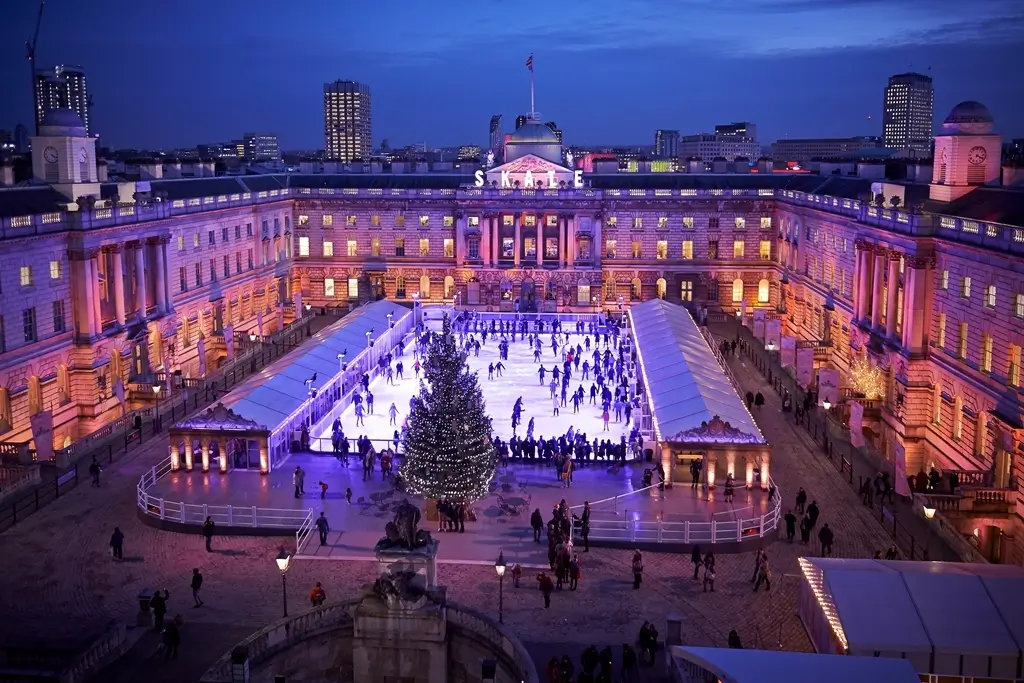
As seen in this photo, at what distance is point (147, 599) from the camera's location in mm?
28859

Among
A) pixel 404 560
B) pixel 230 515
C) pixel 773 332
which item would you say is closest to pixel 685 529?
pixel 404 560

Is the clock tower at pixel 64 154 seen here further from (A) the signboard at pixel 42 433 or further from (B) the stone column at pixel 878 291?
(B) the stone column at pixel 878 291

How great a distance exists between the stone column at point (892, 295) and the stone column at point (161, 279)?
134 ft

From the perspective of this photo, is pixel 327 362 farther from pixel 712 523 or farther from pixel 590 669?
pixel 590 669

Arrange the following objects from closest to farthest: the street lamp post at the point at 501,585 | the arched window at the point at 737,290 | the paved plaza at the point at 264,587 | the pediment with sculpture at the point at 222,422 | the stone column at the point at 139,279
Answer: the street lamp post at the point at 501,585
the paved plaza at the point at 264,587
the pediment with sculpture at the point at 222,422
the stone column at the point at 139,279
the arched window at the point at 737,290

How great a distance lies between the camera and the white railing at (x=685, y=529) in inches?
1388

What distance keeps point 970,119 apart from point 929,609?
33.1m

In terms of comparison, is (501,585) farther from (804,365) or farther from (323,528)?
(804,365)

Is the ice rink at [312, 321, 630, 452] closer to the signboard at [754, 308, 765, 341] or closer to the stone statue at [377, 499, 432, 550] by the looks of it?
the signboard at [754, 308, 765, 341]

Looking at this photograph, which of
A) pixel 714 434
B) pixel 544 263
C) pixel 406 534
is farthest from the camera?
pixel 544 263

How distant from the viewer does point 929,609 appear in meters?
25.2

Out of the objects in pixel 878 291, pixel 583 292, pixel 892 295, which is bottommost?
pixel 583 292

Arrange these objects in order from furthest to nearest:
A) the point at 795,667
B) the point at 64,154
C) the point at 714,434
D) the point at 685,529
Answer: the point at 64,154 → the point at 714,434 → the point at 685,529 → the point at 795,667

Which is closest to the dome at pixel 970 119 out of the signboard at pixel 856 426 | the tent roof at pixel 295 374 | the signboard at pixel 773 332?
the signboard at pixel 856 426
